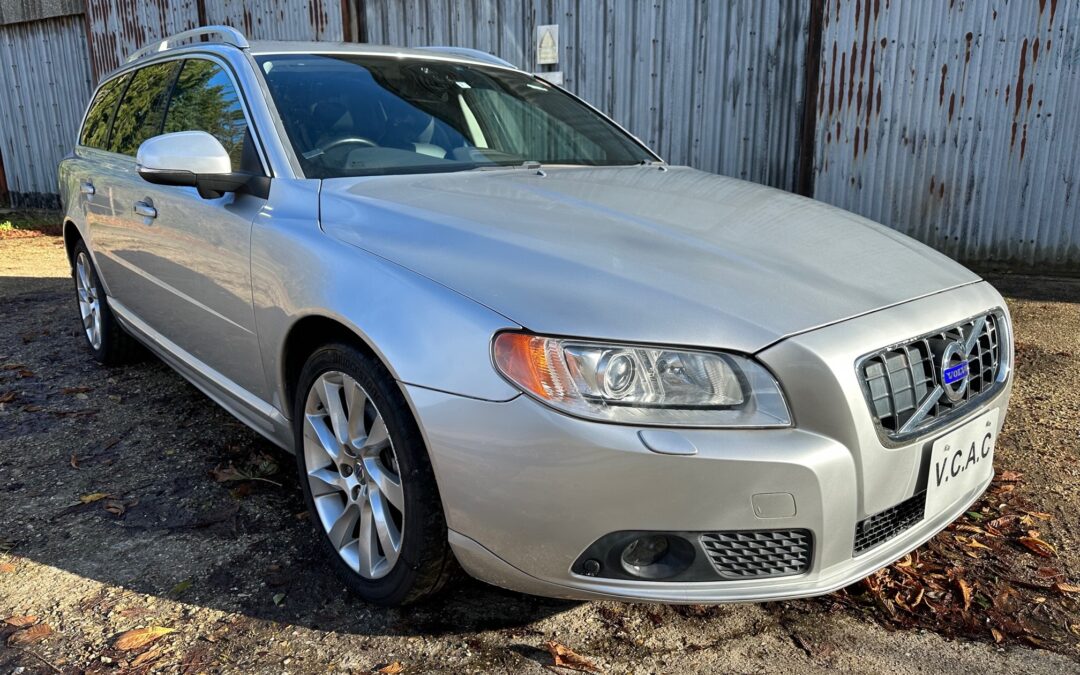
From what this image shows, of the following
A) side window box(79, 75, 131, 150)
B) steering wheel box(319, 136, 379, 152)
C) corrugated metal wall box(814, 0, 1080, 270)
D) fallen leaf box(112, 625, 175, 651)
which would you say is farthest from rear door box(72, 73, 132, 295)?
corrugated metal wall box(814, 0, 1080, 270)

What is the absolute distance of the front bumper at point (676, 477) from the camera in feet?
5.63

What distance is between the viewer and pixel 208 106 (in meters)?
3.16

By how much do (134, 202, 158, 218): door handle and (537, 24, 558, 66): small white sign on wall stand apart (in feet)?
14.9

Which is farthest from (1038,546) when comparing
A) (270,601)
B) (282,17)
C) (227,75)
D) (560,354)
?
(282,17)

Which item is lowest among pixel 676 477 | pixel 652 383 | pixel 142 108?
pixel 676 477

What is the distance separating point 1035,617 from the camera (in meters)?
2.26

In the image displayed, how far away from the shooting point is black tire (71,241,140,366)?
4355mm

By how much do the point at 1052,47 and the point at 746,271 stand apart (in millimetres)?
5017

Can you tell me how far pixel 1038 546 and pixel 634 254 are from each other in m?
1.71

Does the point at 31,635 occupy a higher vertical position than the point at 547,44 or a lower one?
lower

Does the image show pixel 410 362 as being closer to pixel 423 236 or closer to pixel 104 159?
pixel 423 236

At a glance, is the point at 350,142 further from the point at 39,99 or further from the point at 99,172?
the point at 39,99

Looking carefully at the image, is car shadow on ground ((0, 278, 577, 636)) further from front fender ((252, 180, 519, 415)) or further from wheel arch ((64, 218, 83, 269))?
wheel arch ((64, 218, 83, 269))

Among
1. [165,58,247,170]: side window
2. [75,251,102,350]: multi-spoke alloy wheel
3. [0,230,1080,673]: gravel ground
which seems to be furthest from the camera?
[75,251,102,350]: multi-spoke alloy wheel
